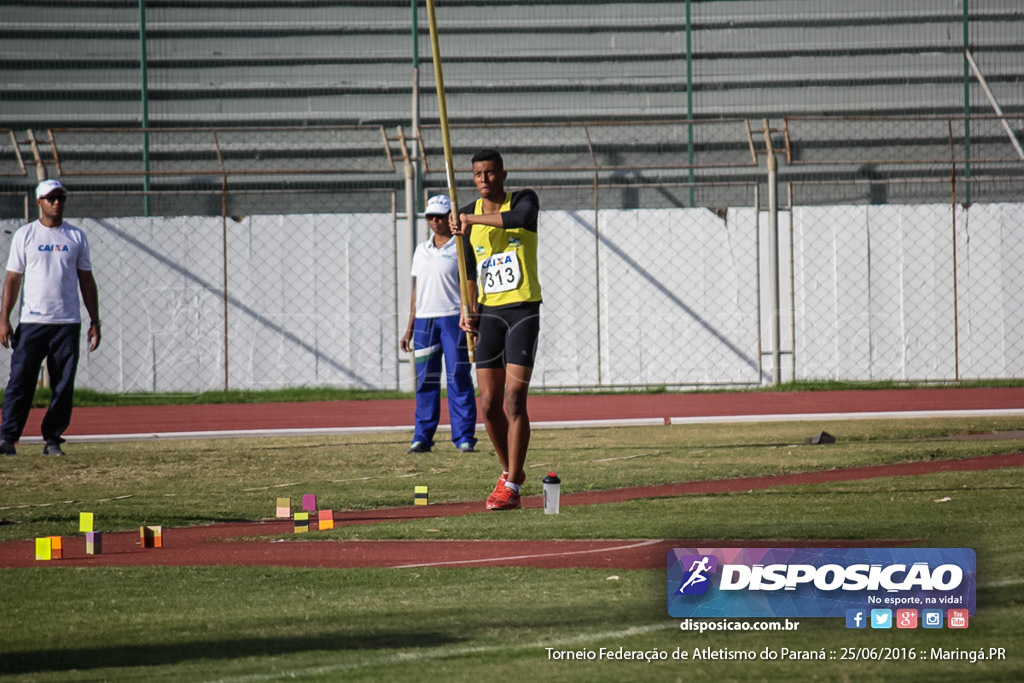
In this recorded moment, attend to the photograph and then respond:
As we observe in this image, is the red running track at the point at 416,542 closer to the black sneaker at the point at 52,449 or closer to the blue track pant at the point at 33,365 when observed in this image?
the black sneaker at the point at 52,449

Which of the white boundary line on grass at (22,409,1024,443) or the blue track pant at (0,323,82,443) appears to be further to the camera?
the white boundary line on grass at (22,409,1024,443)

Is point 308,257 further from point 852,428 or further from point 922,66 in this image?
point 922,66

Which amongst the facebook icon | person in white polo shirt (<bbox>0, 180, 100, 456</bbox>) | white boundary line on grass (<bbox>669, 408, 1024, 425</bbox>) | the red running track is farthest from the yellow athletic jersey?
white boundary line on grass (<bbox>669, 408, 1024, 425</bbox>)

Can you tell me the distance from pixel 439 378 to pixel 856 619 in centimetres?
670

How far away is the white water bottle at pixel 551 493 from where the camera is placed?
6.74 meters

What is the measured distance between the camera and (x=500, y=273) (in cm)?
736

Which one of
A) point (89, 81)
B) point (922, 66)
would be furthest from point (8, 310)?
point (922, 66)

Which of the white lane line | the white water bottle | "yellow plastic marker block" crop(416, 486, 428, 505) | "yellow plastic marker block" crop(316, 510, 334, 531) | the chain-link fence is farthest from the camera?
the chain-link fence

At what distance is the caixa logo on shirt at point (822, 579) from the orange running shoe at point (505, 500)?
3.27 meters

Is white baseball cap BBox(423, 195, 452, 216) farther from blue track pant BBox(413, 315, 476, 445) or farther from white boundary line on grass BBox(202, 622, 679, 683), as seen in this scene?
white boundary line on grass BBox(202, 622, 679, 683)

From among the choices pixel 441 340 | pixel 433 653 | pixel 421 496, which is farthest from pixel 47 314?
pixel 433 653

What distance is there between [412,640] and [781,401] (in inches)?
496

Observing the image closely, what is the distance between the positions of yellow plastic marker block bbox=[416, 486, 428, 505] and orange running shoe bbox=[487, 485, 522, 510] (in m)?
0.49

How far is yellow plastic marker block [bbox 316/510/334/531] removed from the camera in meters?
6.61
